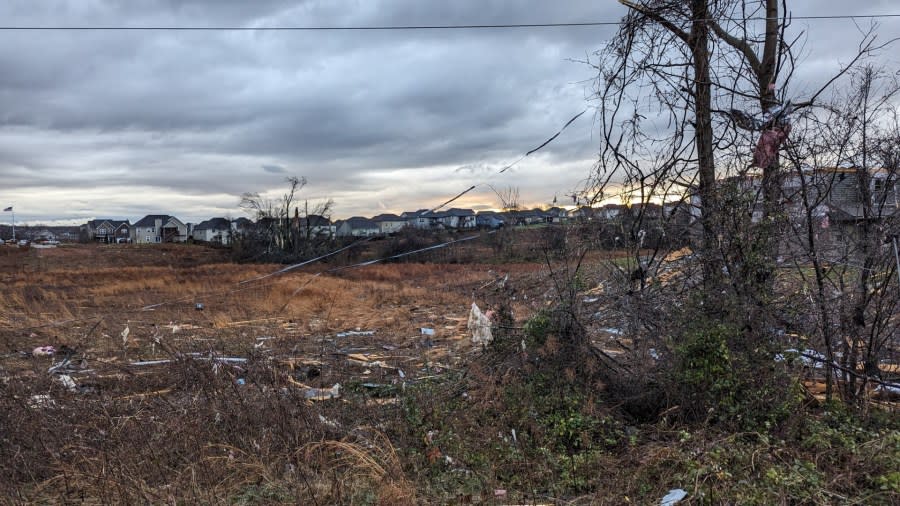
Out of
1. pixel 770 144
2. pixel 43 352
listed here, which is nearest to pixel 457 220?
pixel 43 352

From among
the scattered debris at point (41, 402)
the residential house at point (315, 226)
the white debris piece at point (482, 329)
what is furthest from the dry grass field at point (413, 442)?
the residential house at point (315, 226)

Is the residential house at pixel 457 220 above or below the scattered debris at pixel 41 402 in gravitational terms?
above

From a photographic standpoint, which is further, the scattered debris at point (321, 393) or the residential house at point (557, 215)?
the residential house at point (557, 215)

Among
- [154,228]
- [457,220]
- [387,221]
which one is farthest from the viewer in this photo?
[387,221]

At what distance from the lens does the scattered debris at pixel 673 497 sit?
310 cm

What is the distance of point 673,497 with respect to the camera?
3.16 meters

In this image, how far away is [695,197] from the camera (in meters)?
5.05

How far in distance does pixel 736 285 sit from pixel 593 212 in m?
1.52

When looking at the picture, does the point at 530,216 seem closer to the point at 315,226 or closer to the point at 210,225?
the point at 315,226

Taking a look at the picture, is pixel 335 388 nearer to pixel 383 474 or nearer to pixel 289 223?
pixel 383 474

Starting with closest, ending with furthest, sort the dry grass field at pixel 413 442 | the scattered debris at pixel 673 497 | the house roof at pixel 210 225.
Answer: the scattered debris at pixel 673 497 < the dry grass field at pixel 413 442 < the house roof at pixel 210 225

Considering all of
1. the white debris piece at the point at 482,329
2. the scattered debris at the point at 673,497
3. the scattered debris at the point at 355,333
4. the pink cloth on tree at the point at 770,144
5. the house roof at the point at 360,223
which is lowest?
the scattered debris at the point at 355,333

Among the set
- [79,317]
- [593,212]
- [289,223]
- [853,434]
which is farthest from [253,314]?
[289,223]

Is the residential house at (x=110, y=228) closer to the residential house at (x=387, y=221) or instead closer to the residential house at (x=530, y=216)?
the residential house at (x=387, y=221)
